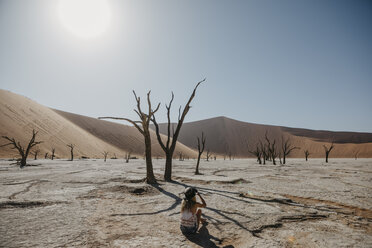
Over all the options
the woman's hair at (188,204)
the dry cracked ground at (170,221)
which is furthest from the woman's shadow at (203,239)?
the woman's hair at (188,204)

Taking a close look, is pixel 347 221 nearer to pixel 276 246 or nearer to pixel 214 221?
pixel 276 246

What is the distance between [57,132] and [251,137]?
70.2m

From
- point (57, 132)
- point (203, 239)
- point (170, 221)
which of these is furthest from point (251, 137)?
point (203, 239)

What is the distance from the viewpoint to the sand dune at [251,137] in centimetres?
7138

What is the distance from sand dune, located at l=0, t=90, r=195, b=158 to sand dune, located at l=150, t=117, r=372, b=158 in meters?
32.5

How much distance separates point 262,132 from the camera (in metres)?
85.7

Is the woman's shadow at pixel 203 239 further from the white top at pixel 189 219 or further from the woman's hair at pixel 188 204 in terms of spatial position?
the woman's hair at pixel 188 204

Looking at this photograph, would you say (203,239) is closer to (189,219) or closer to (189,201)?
(189,219)

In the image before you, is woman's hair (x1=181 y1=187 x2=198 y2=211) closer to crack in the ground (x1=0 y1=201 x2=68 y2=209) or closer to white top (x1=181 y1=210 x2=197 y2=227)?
white top (x1=181 y1=210 x2=197 y2=227)

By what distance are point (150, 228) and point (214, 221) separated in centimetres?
105

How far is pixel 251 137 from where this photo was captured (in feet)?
272

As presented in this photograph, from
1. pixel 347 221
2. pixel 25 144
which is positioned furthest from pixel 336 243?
pixel 25 144

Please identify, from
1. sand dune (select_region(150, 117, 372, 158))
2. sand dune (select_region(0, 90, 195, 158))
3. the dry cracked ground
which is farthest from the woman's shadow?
sand dune (select_region(150, 117, 372, 158))

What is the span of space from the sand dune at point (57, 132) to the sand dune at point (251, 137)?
107 feet
